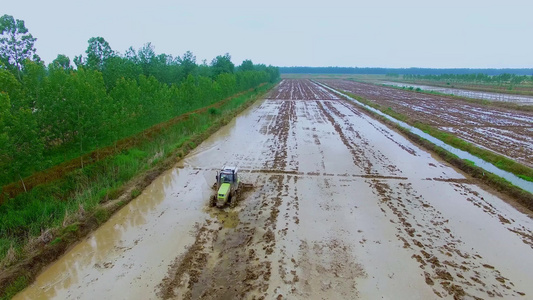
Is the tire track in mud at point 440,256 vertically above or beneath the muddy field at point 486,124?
beneath

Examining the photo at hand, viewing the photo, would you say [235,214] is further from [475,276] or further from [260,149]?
[260,149]

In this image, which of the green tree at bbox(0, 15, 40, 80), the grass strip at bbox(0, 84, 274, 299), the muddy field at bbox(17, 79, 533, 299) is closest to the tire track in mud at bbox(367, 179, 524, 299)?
the muddy field at bbox(17, 79, 533, 299)

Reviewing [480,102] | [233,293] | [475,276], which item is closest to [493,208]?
[475,276]

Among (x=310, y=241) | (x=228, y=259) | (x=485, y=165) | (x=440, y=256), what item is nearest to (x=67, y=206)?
(x=228, y=259)

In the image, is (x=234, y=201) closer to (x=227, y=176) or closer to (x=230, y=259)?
(x=227, y=176)

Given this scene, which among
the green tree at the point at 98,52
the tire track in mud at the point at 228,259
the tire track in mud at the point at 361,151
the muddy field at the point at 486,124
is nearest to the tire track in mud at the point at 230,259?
the tire track in mud at the point at 228,259

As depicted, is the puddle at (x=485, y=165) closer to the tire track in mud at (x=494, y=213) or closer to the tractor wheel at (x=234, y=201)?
the tire track in mud at (x=494, y=213)

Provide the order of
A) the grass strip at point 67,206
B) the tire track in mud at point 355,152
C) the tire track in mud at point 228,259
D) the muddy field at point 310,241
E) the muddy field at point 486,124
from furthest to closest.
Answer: the muddy field at point 486,124 < the tire track in mud at point 355,152 < the grass strip at point 67,206 < the muddy field at point 310,241 < the tire track in mud at point 228,259

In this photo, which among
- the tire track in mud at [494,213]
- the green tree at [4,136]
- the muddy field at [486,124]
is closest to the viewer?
the green tree at [4,136]
